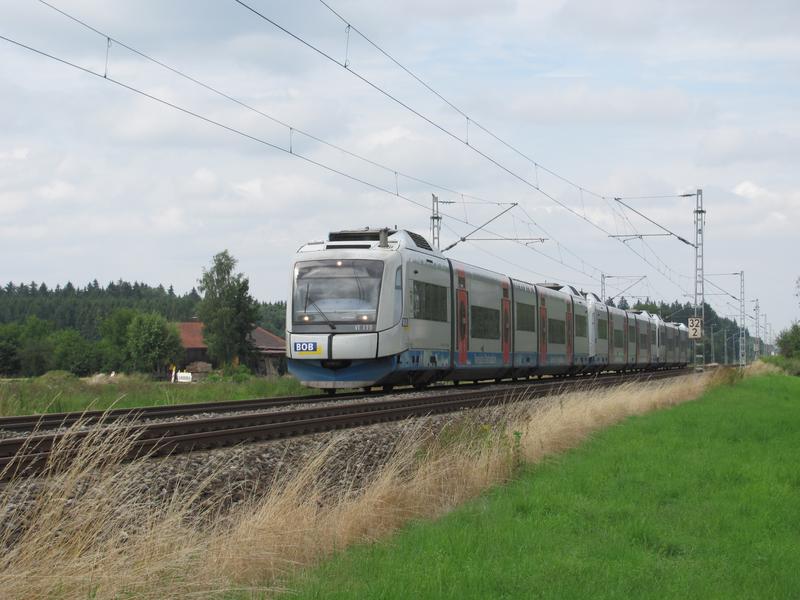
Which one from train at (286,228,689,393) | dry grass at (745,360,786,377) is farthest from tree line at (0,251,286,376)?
train at (286,228,689,393)

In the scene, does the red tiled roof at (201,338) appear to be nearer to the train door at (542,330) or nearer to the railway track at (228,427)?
the train door at (542,330)

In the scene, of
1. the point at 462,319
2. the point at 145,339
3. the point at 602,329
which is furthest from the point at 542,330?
the point at 145,339

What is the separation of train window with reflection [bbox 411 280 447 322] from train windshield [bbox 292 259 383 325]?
5.02 ft

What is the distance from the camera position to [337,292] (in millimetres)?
23359

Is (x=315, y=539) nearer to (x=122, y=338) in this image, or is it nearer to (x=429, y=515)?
(x=429, y=515)

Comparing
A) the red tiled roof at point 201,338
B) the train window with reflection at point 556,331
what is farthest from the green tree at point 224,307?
the train window with reflection at point 556,331

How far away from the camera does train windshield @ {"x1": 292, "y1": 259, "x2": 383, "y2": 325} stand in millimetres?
23141

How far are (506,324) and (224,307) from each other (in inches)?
2597

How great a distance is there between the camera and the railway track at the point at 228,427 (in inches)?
384

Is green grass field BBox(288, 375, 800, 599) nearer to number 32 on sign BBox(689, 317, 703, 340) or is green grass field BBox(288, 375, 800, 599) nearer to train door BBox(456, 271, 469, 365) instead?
train door BBox(456, 271, 469, 365)

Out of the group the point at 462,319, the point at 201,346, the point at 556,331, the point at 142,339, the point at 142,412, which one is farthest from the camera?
the point at 201,346

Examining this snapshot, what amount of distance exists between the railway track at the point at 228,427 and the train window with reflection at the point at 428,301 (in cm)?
222

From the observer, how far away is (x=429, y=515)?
33.3 ft

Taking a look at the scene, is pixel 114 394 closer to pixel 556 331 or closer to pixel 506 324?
pixel 506 324
